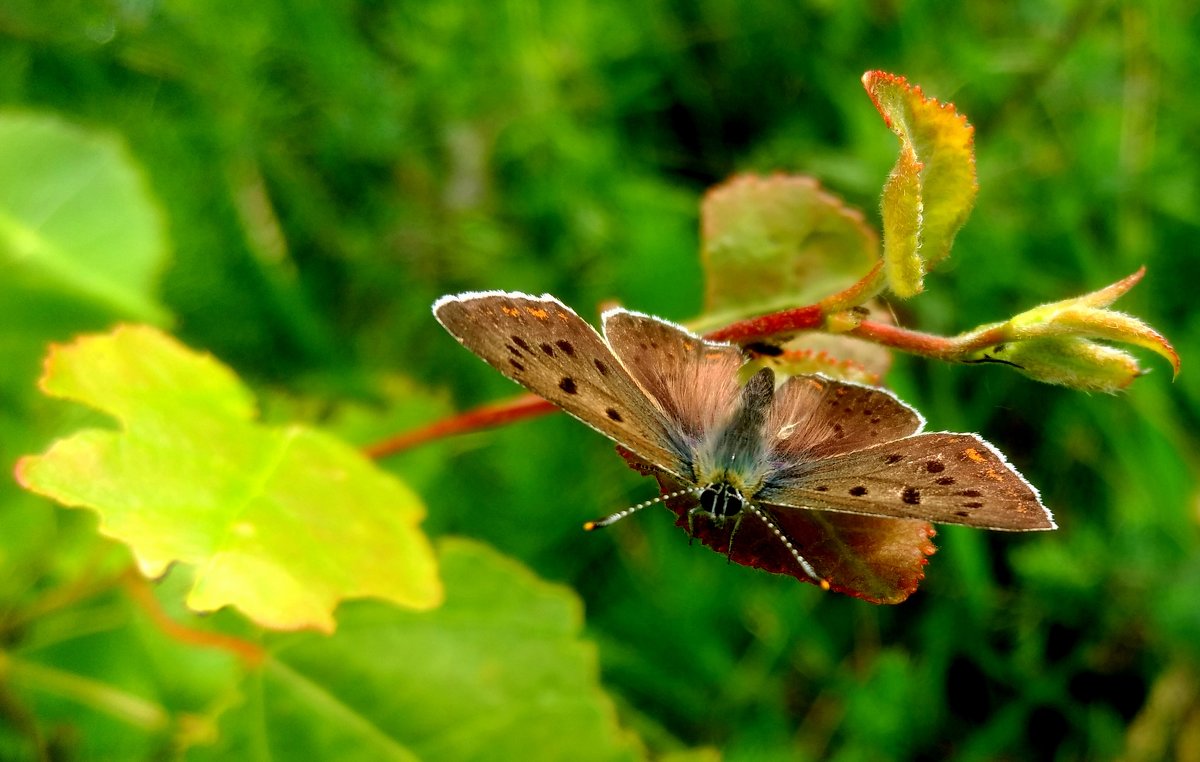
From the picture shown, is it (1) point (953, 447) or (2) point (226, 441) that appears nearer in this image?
(1) point (953, 447)

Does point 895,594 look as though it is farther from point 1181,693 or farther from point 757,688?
point 1181,693

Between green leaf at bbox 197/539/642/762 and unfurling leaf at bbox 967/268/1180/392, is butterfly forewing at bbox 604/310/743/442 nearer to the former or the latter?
unfurling leaf at bbox 967/268/1180/392

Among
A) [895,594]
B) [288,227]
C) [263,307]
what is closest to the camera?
[895,594]

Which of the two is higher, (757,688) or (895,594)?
(895,594)

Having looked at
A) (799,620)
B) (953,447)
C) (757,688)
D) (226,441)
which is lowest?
(757,688)

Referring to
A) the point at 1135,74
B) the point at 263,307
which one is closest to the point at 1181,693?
the point at 1135,74

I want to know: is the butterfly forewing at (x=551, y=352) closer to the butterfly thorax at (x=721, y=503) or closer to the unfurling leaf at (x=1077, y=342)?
the butterfly thorax at (x=721, y=503)

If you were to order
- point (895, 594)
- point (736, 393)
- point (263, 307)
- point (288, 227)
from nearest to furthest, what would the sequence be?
point (895, 594) → point (736, 393) → point (263, 307) → point (288, 227)
